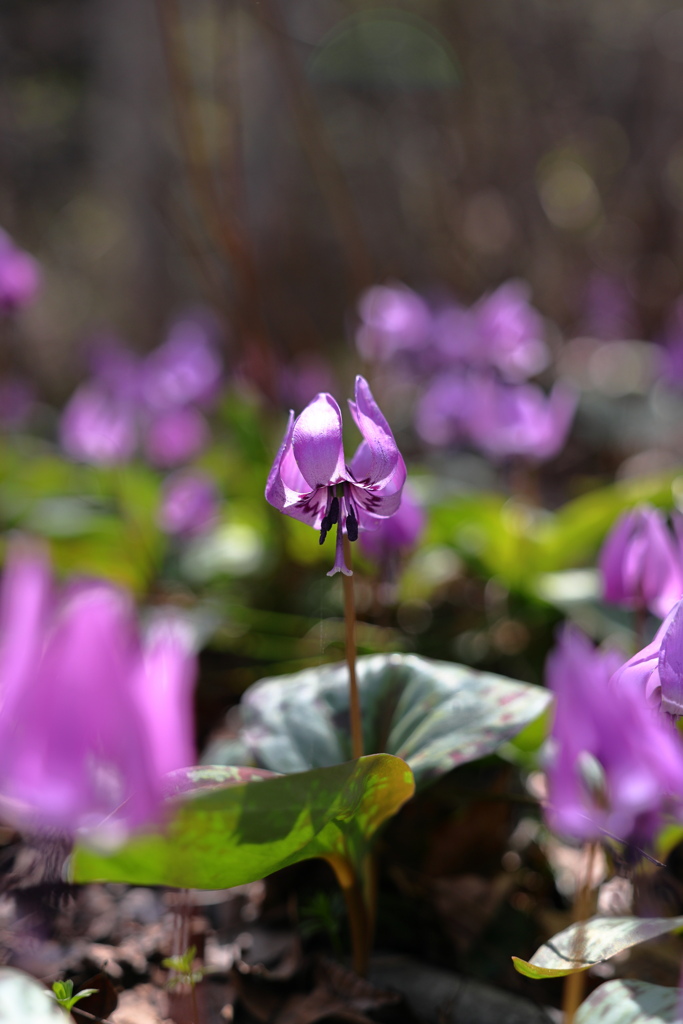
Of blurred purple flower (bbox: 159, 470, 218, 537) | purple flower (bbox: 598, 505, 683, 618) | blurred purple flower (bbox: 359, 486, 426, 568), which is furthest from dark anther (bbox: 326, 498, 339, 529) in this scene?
blurred purple flower (bbox: 159, 470, 218, 537)

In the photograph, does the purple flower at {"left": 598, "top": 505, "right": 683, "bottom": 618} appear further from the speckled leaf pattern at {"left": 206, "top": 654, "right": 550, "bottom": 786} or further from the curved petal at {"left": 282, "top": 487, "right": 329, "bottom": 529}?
the curved petal at {"left": 282, "top": 487, "right": 329, "bottom": 529}

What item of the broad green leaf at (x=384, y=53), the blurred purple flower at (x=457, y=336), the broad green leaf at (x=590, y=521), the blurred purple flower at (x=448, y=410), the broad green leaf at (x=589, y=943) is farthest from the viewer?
the broad green leaf at (x=384, y=53)

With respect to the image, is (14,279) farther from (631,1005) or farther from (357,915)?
(631,1005)

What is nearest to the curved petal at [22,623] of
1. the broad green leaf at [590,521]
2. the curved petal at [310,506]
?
the curved petal at [310,506]

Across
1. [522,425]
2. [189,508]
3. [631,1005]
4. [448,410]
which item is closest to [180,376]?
[189,508]

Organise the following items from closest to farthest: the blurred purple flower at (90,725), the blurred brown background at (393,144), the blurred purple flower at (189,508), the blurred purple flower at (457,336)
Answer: the blurred purple flower at (90,725) → the blurred purple flower at (189,508) → the blurred purple flower at (457,336) → the blurred brown background at (393,144)

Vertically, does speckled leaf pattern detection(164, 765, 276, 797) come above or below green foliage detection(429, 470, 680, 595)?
below

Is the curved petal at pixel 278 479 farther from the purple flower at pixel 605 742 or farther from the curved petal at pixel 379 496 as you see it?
the purple flower at pixel 605 742
